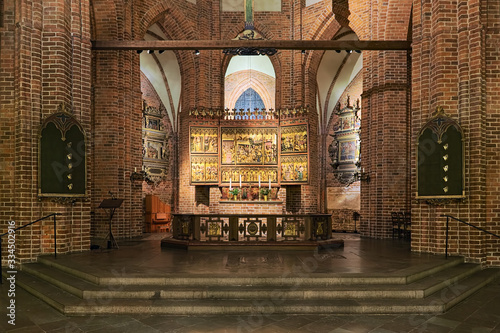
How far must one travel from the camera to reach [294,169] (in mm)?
13836

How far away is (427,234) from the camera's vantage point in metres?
8.45

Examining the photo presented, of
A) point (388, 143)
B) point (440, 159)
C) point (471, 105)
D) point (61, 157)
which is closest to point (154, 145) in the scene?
point (61, 157)

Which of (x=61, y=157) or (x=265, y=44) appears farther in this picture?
(x=265, y=44)

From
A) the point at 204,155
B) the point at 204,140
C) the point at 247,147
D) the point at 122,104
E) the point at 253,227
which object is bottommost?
the point at 253,227

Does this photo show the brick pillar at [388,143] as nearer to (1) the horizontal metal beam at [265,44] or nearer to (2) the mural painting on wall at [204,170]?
(1) the horizontal metal beam at [265,44]

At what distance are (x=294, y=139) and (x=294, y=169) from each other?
1.11 meters

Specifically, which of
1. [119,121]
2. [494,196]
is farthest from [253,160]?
[494,196]

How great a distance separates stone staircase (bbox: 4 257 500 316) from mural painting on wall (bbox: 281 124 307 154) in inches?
308

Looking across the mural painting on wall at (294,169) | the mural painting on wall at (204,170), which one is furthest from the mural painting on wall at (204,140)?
the mural painting on wall at (294,169)

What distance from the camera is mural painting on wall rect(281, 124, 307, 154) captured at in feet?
45.0

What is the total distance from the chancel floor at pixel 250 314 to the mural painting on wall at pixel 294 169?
4667mm

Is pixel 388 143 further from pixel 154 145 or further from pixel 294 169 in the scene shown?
pixel 154 145

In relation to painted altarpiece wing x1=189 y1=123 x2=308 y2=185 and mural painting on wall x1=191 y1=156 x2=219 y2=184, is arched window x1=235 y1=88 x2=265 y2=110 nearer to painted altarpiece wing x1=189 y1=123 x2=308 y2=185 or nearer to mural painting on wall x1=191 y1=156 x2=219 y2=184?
painted altarpiece wing x1=189 y1=123 x2=308 y2=185

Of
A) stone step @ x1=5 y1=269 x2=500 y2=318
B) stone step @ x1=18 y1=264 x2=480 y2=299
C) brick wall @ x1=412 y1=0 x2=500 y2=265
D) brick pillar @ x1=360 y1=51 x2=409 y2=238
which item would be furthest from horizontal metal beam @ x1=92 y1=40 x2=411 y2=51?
stone step @ x1=5 y1=269 x2=500 y2=318
